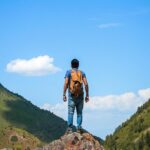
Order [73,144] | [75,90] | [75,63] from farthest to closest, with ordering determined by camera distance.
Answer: [75,63]
[75,90]
[73,144]

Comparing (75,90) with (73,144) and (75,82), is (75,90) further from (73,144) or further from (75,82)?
(73,144)

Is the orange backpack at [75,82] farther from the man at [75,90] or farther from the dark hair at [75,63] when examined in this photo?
the dark hair at [75,63]

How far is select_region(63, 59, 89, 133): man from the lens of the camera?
2862 cm

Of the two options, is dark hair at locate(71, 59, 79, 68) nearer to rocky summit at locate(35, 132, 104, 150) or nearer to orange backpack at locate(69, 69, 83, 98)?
orange backpack at locate(69, 69, 83, 98)

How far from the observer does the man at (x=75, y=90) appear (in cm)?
2862

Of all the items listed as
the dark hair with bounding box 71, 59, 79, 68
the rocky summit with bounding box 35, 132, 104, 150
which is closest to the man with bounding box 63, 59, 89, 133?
the dark hair with bounding box 71, 59, 79, 68

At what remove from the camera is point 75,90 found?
28.6 metres

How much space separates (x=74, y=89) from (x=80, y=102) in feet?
3.13

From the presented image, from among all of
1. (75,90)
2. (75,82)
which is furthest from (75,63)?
(75,90)

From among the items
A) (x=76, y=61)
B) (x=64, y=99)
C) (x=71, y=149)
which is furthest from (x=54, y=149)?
(x=76, y=61)

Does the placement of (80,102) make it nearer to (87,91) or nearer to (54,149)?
(87,91)

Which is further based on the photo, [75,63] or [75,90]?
[75,63]

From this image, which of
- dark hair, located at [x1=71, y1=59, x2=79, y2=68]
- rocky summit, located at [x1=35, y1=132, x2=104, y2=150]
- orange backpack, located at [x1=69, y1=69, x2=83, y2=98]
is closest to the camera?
rocky summit, located at [x1=35, y1=132, x2=104, y2=150]

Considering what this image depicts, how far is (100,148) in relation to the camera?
27609 millimetres
